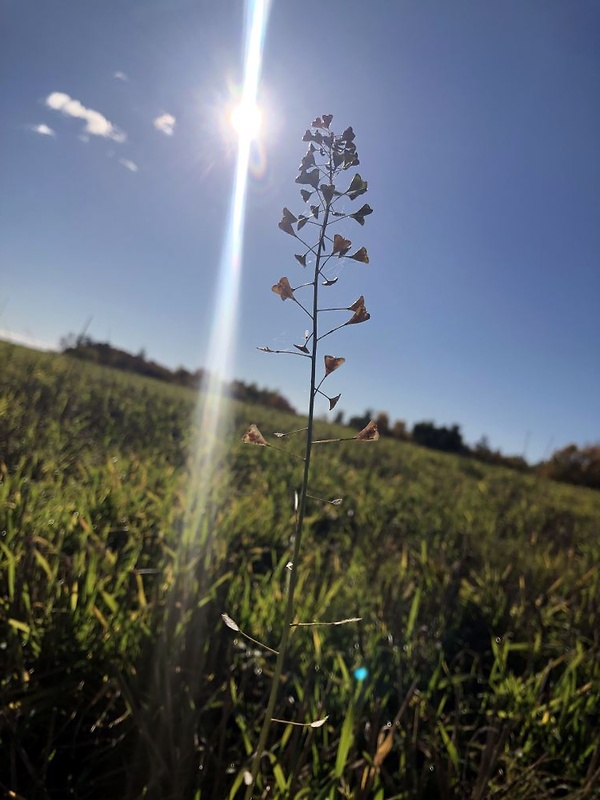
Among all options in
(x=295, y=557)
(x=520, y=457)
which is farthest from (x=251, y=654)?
(x=520, y=457)

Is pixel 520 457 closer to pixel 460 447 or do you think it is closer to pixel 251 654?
pixel 460 447

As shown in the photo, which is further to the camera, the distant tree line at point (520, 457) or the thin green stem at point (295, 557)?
the distant tree line at point (520, 457)

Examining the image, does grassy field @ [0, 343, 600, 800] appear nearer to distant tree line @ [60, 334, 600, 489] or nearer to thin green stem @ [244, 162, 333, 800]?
thin green stem @ [244, 162, 333, 800]

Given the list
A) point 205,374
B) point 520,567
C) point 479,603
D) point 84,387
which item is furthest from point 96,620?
point 205,374

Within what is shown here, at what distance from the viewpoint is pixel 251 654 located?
2033mm

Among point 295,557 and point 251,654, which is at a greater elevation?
point 295,557

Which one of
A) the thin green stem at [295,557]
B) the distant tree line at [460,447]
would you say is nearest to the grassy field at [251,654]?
the thin green stem at [295,557]

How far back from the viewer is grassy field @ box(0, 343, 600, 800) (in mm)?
1497

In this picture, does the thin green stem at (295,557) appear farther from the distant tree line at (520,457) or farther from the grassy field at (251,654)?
the distant tree line at (520,457)

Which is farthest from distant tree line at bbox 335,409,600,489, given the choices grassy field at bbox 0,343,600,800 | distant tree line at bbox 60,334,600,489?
grassy field at bbox 0,343,600,800

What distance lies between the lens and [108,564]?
2.19 meters

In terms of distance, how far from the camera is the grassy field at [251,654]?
1497 millimetres

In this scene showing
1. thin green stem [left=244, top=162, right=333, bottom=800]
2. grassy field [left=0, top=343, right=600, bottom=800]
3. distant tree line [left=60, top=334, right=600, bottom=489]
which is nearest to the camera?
thin green stem [left=244, top=162, right=333, bottom=800]

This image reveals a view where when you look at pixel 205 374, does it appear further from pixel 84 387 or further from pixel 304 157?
pixel 304 157
